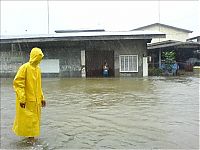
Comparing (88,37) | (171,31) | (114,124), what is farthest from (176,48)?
(114,124)

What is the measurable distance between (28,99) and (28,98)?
2 centimetres

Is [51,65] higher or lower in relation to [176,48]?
lower

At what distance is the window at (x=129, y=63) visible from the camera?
23.1m

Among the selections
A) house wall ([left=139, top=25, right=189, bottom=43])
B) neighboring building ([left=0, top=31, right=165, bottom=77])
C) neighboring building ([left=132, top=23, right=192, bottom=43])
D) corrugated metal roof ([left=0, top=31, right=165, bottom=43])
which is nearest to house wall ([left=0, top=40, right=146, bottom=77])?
neighboring building ([left=0, top=31, right=165, bottom=77])

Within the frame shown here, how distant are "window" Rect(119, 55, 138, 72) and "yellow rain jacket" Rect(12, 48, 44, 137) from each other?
17.5 metres

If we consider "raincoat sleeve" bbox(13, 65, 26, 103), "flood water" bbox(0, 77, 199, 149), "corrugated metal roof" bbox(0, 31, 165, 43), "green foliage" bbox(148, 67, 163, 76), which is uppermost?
"corrugated metal roof" bbox(0, 31, 165, 43)

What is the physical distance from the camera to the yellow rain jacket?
18.6 feet

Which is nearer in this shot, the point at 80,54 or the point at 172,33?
the point at 80,54

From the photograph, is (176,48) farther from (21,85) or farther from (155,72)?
(21,85)

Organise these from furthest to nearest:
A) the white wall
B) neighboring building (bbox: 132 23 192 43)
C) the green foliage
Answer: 1. neighboring building (bbox: 132 23 192 43)
2. the green foliage
3. the white wall

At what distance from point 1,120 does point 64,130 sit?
2.04 metres

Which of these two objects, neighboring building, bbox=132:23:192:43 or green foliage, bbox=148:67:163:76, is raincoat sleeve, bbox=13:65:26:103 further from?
neighboring building, bbox=132:23:192:43

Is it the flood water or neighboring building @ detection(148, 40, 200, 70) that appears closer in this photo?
the flood water

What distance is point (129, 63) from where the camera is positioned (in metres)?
23.2
